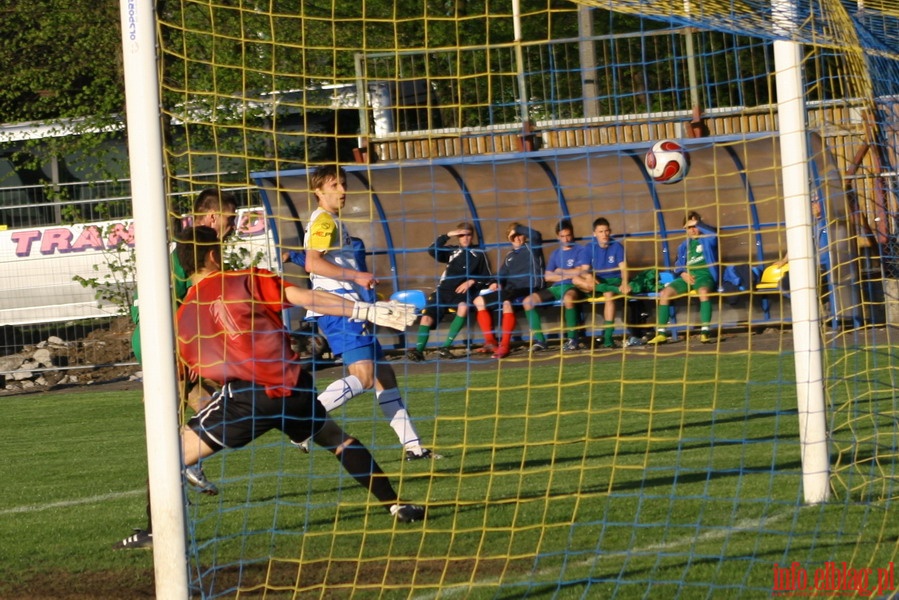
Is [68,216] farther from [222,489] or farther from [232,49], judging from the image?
[222,489]

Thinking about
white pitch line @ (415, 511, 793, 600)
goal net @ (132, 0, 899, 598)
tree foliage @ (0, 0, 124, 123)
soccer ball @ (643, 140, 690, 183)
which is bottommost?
white pitch line @ (415, 511, 793, 600)

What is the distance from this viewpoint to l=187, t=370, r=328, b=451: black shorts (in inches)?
219

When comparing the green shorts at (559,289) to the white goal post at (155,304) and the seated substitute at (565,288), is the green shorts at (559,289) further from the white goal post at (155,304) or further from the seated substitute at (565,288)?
the white goal post at (155,304)

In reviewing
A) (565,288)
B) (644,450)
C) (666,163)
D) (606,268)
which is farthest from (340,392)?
(565,288)

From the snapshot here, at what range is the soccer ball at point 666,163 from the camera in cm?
1288

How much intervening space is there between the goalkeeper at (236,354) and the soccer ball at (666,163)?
7.77 meters

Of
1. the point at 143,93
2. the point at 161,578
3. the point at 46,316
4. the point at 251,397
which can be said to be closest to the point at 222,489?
the point at 251,397

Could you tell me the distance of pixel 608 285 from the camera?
1480 cm

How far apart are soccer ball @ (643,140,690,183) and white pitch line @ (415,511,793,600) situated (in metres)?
7.42

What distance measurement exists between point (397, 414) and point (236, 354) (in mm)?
2321

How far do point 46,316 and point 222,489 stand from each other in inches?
402

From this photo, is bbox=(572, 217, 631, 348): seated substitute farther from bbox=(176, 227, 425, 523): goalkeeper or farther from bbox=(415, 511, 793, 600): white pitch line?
bbox=(176, 227, 425, 523): goalkeeper

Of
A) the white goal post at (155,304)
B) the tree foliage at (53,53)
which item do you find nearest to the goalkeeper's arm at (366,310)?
the white goal post at (155,304)

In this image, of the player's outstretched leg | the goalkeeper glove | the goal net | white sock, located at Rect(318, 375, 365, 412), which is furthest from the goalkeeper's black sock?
white sock, located at Rect(318, 375, 365, 412)
